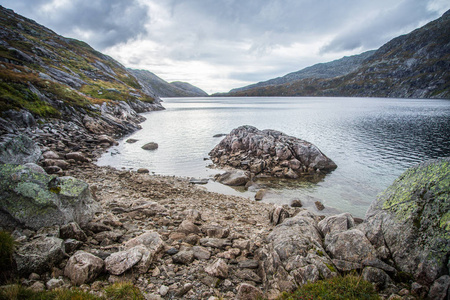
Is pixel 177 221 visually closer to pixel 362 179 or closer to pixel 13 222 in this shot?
pixel 13 222

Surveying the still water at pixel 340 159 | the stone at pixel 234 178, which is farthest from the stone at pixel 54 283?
the stone at pixel 234 178

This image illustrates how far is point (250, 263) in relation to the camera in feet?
29.9

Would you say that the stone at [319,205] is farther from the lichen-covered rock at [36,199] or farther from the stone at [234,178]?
the lichen-covered rock at [36,199]

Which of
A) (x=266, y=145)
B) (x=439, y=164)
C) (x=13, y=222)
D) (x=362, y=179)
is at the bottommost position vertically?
(x=362, y=179)

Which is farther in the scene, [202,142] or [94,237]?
[202,142]

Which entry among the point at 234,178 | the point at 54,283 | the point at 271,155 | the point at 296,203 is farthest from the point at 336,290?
the point at 271,155

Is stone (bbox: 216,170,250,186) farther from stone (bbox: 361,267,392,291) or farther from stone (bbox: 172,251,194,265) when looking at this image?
stone (bbox: 361,267,392,291)

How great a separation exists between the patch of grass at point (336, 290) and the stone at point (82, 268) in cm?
618

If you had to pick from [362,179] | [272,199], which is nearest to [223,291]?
[272,199]

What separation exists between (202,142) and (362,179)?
32.2 m

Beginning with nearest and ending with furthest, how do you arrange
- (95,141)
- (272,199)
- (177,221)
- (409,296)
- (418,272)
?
1. (409,296)
2. (418,272)
3. (177,221)
4. (272,199)
5. (95,141)

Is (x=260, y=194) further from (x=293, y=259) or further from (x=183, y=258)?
(x=183, y=258)

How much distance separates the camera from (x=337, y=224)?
10.9 m

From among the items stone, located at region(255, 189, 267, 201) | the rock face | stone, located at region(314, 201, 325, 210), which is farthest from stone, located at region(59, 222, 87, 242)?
the rock face
